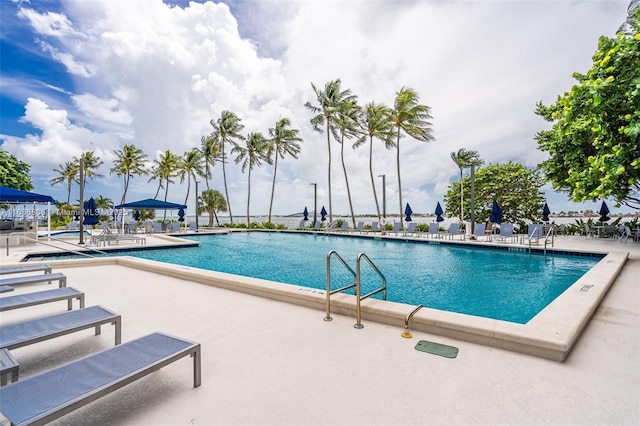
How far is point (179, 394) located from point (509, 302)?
5.50 meters

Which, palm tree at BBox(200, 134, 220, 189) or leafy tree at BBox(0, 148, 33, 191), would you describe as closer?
leafy tree at BBox(0, 148, 33, 191)

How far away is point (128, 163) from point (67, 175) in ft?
45.1

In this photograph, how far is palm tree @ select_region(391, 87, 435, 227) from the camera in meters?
20.4

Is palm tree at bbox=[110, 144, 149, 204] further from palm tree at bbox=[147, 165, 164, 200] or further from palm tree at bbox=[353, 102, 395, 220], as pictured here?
palm tree at bbox=[353, 102, 395, 220]

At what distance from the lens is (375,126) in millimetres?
21656

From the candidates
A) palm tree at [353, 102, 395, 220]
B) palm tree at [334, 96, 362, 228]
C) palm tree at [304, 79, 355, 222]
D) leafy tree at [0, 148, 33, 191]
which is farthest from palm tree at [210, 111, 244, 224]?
leafy tree at [0, 148, 33, 191]

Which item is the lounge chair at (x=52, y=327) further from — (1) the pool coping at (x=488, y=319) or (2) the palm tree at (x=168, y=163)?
(2) the palm tree at (x=168, y=163)

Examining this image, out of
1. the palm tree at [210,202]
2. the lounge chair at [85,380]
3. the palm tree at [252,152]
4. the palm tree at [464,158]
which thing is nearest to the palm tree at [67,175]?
the palm tree at [210,202]

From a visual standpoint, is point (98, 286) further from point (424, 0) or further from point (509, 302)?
point (424, 0)

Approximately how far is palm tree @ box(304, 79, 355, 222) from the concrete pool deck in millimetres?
20291

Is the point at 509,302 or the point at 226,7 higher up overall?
the point at 226,7

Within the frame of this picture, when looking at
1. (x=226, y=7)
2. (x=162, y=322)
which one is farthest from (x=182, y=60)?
(x=162, y=322)

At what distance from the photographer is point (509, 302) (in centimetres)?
539

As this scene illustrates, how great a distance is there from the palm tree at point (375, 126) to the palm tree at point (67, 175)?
35967mm
